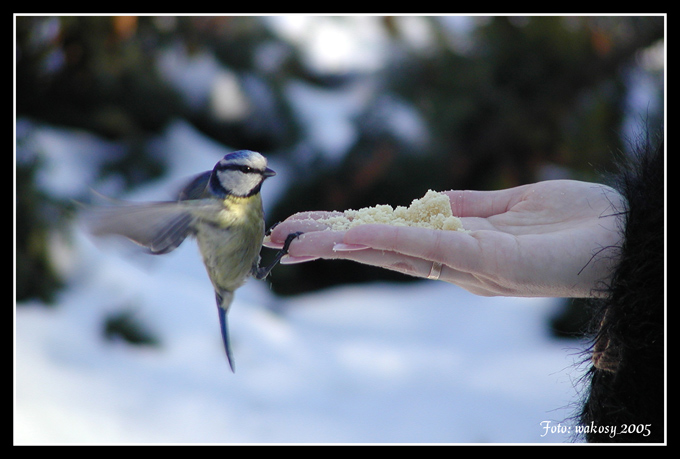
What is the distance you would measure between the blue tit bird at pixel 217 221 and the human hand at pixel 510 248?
0.11 meters

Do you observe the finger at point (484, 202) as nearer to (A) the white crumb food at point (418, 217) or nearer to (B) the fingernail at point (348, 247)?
(A) the white crumb food at point (418, 217)

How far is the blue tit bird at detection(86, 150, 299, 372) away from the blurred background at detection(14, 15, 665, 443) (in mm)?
925

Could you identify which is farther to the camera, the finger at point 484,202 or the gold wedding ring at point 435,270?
the finger at point 484,202

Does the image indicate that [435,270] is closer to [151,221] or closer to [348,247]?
[348,247]

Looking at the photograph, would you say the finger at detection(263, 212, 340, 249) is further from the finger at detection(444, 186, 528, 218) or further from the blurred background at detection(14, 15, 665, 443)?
the blurred background at detection(14, 15, 665, 443)

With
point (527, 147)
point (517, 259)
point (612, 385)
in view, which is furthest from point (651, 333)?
point (527, 147)

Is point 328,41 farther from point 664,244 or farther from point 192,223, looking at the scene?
point 664,244

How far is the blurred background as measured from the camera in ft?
5.99

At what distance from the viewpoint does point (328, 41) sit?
225 cm

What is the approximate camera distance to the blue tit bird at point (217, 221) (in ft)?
2.57

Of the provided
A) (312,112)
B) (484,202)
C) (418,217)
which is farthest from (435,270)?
(312,112)

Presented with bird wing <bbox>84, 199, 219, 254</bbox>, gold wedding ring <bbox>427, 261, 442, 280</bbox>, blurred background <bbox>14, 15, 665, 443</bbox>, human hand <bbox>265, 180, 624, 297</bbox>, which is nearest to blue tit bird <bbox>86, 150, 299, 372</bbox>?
bird wing <bbox>84, 199, 219, 254</bbox>

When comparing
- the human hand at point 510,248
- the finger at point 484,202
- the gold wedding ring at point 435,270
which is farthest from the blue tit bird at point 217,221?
the finger at point 484,202

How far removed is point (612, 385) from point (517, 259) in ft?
0.85
